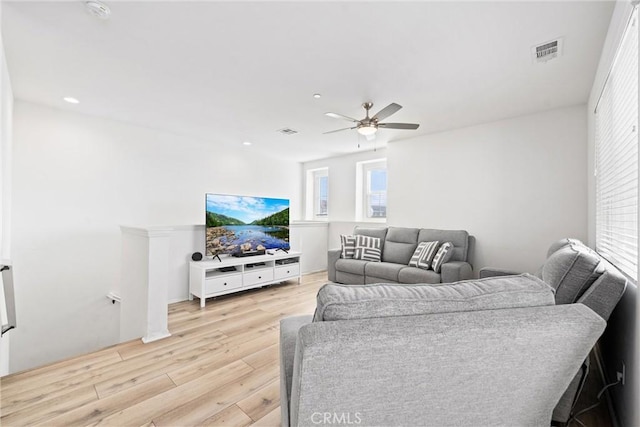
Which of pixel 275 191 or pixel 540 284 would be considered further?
pixel 275 191

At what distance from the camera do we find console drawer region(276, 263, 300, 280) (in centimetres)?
452

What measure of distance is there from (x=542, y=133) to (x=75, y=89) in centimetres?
518

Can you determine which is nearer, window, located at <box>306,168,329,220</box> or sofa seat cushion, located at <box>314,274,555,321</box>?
sofa seat cushion, located at <box>314,274,555,321</box>

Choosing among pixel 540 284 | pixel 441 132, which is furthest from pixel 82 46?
pixel 441 132

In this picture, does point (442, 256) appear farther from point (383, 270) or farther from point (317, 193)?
point (317, 193)

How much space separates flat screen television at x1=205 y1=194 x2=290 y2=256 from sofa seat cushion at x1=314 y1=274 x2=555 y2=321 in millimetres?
3276

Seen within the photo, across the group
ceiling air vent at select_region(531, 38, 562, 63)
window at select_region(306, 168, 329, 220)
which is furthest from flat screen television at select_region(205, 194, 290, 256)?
ceiling air vent at select_region(531, 38, 562, 63)

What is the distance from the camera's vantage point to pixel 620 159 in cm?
179

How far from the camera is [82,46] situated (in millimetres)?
2088

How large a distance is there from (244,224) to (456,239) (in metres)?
3.06

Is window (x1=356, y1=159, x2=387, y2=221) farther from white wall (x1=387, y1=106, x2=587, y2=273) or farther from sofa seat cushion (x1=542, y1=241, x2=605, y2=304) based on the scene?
sofa seat cushion (x1=542, y1=241, x2=605, y2=304)

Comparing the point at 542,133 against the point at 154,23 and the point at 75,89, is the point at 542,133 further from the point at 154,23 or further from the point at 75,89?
the point at 75,89

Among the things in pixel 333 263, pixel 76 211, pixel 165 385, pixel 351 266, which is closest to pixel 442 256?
pixel 351 266

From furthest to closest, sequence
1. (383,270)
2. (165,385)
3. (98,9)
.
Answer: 1. (383,270)
2. (165,385)
3. (98,9)
